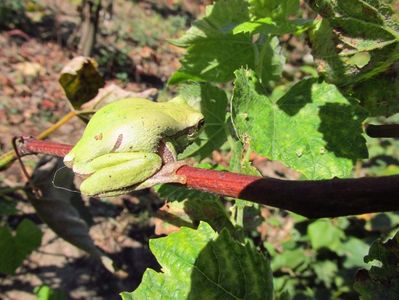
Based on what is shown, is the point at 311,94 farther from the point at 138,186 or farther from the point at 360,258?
the point at 360,258

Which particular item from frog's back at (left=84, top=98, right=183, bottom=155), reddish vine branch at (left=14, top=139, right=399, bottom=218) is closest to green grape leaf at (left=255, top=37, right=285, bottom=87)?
frog's back at (left=84, top=98, right=183, bottom=155)

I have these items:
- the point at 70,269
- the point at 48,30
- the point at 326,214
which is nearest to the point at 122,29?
the point at 48,30

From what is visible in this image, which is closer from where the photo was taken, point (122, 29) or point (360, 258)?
point (360, 258)

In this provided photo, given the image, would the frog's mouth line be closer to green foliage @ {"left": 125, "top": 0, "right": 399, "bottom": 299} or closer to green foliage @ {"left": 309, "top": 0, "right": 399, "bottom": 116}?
green foliage @ {"left": 125, "top": 0, "right": 399, "bottom": 299}

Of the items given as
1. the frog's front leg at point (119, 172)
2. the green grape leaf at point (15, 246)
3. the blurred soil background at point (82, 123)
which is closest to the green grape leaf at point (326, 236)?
the blurred soil background at point (82, 123)

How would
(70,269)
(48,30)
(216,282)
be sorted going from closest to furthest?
1. (216,282)
2. (70,269)
3. (48,30)

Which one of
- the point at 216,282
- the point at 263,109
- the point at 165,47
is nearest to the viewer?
the point at 216,282

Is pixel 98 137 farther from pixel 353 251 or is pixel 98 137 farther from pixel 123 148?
pixel 353 251
